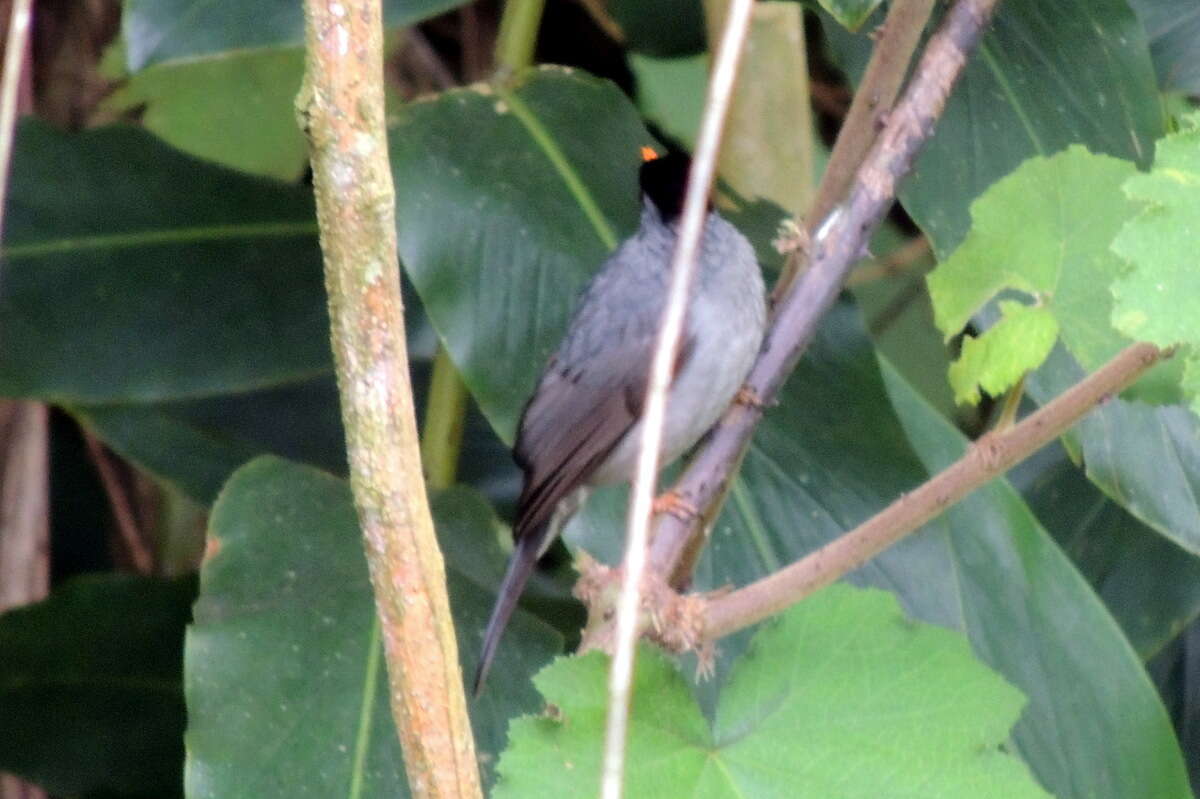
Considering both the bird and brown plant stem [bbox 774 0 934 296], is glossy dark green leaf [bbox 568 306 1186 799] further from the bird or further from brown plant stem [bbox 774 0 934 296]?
brown plant stem [bbox 774 0 934 296]

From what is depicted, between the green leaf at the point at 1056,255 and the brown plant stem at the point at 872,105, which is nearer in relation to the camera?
the green leaf at the point at 1056,255

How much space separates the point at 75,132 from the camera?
242 centimetres

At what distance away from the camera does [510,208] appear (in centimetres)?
184

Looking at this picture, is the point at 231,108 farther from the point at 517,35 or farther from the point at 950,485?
the point at 950,485

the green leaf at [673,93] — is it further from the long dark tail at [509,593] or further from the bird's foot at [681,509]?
the bird's foot at [681,509]

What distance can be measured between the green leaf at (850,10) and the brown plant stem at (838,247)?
9 cm

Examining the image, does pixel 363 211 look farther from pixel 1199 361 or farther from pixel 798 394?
pixel 798 394

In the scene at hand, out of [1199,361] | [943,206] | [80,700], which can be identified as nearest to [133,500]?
[80,700]

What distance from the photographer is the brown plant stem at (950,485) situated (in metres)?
1.10

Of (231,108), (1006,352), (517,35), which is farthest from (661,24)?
(1006,352)

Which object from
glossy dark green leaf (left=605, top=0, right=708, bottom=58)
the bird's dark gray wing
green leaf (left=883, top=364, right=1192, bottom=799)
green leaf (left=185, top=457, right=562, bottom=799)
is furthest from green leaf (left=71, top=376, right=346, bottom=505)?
green leaf (left=883, top=364, right=1192, bottom=799)

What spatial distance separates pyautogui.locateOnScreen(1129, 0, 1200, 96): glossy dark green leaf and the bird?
0.78 meters

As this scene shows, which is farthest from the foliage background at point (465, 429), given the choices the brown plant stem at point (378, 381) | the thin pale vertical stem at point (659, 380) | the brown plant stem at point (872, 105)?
the thin pale vertical stem at point (659, 380)

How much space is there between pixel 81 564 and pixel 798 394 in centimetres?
169
